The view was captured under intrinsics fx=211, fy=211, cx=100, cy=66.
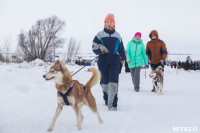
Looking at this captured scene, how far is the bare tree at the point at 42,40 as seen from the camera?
30938 millimetres

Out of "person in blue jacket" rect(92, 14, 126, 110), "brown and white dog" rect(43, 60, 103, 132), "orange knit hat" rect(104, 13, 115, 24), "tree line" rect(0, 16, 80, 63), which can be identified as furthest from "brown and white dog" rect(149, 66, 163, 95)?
"tree line" rect(0, 16, 80, 63)

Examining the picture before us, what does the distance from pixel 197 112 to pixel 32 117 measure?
3645 mm

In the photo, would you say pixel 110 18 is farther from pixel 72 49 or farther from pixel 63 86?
pixel 72 49

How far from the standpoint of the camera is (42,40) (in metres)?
32.3

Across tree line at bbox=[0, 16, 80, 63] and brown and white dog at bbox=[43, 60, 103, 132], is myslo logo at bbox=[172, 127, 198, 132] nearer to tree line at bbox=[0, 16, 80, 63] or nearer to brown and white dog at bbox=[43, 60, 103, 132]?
brown and white dog at bbox=[43, 60, 103, 132]

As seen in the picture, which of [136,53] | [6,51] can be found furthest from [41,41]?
[136,53]

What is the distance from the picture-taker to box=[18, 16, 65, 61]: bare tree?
3094 cm

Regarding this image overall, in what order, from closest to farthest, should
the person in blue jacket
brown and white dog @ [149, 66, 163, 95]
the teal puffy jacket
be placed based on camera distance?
the person in blue jacket
brown and white dog @ [149, 66, 163, 95]
the teal puffy jacket

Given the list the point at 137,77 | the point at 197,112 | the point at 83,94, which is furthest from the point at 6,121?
the point at 137,77

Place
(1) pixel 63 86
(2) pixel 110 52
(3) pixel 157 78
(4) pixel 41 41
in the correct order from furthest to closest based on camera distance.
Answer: (4) pixel 41 41 < (3) pixel 157 78 < (2) pixel 110 52 < (1) pixel 63 86

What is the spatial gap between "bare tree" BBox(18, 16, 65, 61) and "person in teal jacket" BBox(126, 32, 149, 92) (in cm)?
2433

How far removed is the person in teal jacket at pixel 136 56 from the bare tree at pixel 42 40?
79.8ft

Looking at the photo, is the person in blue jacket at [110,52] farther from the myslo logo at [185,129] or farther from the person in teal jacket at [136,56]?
the person in teal jacket at [136,56]

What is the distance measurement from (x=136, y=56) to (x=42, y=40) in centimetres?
2582
